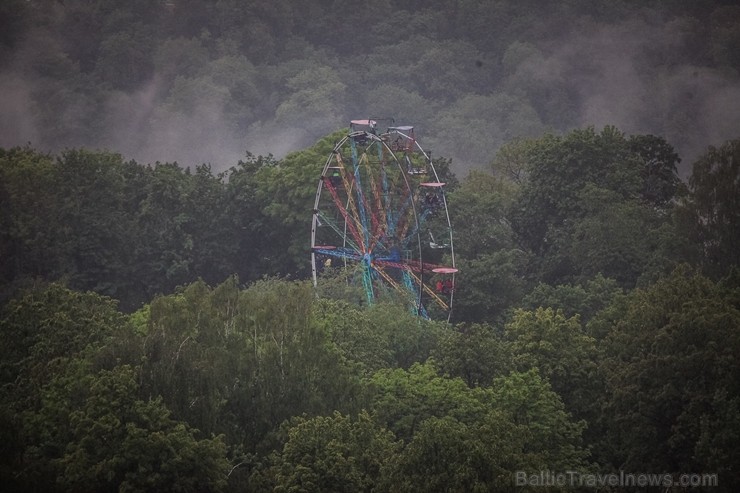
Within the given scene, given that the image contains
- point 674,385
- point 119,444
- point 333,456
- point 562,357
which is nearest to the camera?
point 333,456

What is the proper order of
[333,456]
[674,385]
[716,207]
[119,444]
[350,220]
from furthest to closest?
[716,207] < [350,220] < [674,385] < [119,444] < [333,456]

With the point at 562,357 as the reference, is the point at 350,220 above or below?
above

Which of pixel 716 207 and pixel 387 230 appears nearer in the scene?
pixel 387 230

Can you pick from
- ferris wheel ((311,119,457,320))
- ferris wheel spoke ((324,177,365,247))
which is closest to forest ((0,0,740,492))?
ferris wheel ((311,119,457,320))

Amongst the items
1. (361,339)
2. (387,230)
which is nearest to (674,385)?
(361,339)

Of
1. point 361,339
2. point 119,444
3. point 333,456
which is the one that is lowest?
point 333,456

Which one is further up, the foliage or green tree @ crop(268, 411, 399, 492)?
the foliage

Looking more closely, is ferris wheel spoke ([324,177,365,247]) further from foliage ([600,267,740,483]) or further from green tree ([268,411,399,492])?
green tree ([268,411,399,492])

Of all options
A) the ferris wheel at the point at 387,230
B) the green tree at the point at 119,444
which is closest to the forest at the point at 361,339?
the green tree at the point at 119,444

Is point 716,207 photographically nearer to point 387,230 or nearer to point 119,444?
point 387,230
